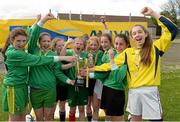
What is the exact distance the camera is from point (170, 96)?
33.5 feet

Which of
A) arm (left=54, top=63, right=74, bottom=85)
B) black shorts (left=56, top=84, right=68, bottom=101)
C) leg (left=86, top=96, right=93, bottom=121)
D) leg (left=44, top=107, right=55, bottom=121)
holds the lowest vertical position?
leg (left=86, top=96, right=93, bottom=121)

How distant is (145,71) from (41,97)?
5.80ft

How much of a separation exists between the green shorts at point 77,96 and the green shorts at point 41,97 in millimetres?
847

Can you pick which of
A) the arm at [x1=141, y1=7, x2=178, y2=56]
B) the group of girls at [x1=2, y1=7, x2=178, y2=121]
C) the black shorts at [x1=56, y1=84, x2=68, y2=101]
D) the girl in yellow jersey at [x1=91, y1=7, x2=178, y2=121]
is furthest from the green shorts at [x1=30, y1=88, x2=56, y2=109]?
the arm at [x1=141, y1=7, x2=178, y2=56]

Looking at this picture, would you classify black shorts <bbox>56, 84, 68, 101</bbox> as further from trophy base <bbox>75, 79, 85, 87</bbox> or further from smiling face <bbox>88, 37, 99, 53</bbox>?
smiling face <bbox>88, 37, 99, 53</bbox>

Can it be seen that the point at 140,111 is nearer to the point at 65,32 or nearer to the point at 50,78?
the point at 50,78

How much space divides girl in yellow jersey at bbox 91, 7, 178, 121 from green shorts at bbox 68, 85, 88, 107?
1.59 metres

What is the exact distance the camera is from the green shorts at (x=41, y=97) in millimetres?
5941

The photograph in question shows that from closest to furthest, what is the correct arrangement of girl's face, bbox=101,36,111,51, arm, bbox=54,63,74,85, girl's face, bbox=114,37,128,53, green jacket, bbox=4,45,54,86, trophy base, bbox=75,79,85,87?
1. green jacket, bbox=4,45,54,86
2. girl's face, bbox=114,37,128,53
3. arm, bbox=54,63,74,85
4. trophy base, bbox=75,79,85,87
5. girl's face, bbox=101,36,111,51

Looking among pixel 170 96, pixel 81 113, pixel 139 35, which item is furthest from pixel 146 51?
pixel 170 96

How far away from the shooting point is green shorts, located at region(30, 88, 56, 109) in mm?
5941

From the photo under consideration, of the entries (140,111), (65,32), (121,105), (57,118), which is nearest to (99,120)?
(57,118)

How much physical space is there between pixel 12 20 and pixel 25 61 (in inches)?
194

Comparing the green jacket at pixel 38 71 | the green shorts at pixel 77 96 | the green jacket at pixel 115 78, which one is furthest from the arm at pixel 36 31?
the green shorts at pixel 77 96
